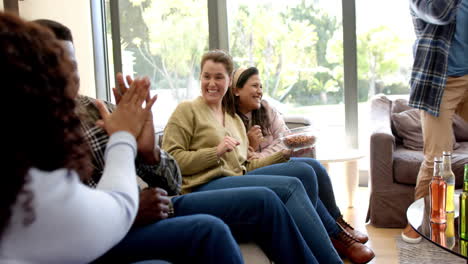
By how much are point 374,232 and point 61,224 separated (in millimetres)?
2569

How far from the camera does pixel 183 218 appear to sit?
150 cm

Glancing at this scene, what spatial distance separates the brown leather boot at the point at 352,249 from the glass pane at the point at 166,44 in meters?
2.64

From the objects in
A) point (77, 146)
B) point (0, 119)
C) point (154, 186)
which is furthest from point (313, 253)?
point (0, 119)

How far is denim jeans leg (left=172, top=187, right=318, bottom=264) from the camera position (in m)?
1.78

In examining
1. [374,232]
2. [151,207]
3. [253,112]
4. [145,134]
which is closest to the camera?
[145,134]

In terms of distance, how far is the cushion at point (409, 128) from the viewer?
3.45m

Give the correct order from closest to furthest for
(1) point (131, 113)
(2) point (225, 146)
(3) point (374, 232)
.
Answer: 1. (1) point (131, 113)
2. (2) point (225, 146)
3. (3) point (374, 232)

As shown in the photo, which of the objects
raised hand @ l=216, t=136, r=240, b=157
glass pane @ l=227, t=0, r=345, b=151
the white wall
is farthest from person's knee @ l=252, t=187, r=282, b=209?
the white wall

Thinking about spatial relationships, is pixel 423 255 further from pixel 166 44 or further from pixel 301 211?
pixel 166 44

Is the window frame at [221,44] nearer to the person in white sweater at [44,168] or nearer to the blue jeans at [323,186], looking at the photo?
the blue jeans at [323,186]

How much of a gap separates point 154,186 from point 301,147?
928 millimetres

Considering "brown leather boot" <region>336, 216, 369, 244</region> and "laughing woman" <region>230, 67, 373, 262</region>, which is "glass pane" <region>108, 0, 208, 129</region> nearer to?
"laughing woman" <region>230, 67, 373, 262</region>

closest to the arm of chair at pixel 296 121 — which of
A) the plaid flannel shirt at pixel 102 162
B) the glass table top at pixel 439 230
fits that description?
the glass table top at pixel 439 230

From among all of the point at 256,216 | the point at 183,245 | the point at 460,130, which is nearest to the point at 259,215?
the point at 256,216
